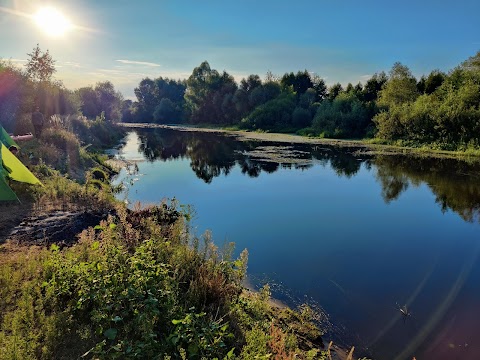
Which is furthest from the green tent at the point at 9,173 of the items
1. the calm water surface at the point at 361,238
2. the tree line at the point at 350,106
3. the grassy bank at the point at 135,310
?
the tree line at the point at 350,106

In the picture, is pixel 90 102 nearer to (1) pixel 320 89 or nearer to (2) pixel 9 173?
(1) pixel 320 89

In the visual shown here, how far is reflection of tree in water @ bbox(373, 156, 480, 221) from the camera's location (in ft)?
53.3

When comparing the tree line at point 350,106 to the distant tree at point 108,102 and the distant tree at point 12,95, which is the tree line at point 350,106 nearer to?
the distant tree at point 108,102

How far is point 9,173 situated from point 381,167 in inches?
916

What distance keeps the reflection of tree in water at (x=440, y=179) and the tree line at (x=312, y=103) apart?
30.2 ft

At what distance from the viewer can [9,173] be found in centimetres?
945

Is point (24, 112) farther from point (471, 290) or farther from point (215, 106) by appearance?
point (215, 106)

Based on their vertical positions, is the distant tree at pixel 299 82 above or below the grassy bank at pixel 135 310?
above

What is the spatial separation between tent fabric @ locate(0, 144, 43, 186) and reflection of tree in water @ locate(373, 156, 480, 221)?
48.7 ft

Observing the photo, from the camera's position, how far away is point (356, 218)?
1398 centimetres

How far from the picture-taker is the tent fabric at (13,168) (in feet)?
29.2

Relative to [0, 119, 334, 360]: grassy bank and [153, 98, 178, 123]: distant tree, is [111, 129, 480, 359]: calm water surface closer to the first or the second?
[0, 119, 334, 360]: grassy bank

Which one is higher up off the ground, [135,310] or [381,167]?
[381,167]

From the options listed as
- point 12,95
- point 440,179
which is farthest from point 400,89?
point 12,95
